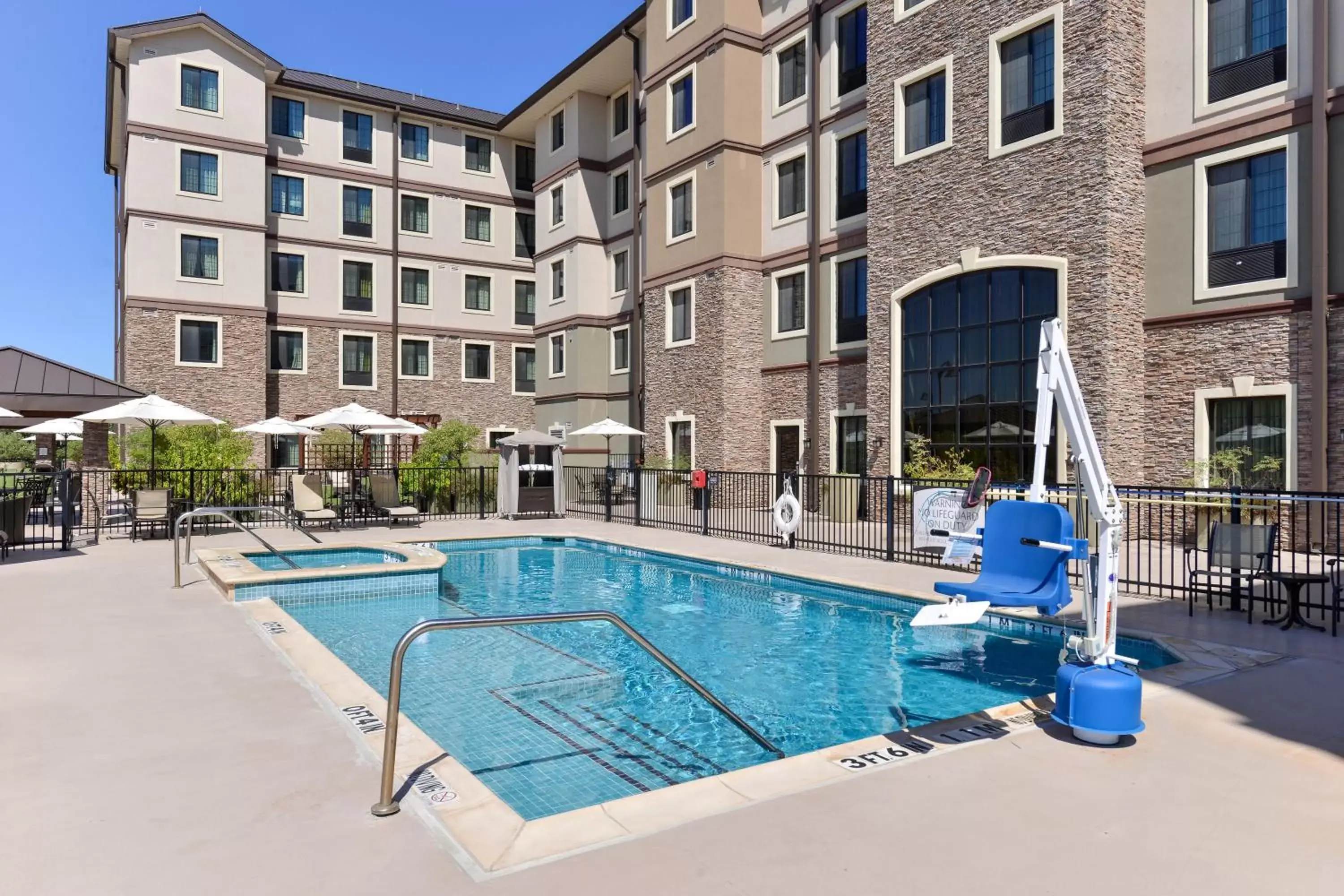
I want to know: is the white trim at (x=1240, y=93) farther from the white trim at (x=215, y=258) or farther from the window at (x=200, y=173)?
the window at (x=200, y=173)

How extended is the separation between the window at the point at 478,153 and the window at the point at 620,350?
10572mm

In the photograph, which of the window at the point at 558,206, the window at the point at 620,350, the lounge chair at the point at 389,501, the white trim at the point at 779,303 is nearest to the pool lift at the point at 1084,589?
the lounge chair at the point at 389,501

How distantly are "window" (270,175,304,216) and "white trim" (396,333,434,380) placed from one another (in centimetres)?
597

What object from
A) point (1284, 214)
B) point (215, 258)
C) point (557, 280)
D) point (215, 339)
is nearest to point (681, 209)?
point (557, 280)

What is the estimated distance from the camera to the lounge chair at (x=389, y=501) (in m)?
18.6

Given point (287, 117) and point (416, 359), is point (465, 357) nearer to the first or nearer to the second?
point (416, 359)

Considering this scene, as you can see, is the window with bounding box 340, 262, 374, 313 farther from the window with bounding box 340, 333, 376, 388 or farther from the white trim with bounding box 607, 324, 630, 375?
the white trim with bounding box 607, 324, 630, 375

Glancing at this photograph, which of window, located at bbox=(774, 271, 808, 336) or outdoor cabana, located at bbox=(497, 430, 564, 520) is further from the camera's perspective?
window, located at bbox=(774, 271, 808, 336)

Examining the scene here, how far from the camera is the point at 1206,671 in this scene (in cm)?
657

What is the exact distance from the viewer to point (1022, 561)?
6.16m

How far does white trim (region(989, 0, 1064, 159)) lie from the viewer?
1599cm

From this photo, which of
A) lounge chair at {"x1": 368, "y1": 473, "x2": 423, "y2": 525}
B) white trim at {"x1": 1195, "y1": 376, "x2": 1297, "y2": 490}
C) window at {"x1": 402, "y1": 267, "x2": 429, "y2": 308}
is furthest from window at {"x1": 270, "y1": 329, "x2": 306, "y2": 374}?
white trim at {"x1": 1195, "y1": 376, "x2": 1297, "y2": 490}

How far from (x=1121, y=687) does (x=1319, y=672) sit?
125 inches

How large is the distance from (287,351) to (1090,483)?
3178 centimetres
